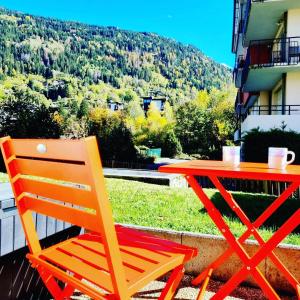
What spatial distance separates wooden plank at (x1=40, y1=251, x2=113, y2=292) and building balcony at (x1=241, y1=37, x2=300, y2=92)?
14221mm

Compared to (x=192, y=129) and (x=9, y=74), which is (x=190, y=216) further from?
(x=9, y=74)

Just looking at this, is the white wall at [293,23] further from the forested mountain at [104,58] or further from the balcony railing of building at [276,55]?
the forested mountain at [104,58]

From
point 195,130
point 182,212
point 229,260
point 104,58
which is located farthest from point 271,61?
point 104,58

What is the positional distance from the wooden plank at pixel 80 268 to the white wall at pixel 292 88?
1474 centimetres

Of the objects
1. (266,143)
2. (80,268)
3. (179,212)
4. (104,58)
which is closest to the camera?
(80,268)

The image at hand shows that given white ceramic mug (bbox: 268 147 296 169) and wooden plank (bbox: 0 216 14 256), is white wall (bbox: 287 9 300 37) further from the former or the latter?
wooden plank (bbox: 0 216 14 256)

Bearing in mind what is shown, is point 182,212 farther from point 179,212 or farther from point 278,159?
point 278,159

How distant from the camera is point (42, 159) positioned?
1.66 metres

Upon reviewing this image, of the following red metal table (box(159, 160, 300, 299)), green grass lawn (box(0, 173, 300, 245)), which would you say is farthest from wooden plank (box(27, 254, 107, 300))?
green grass lawn (box(0, 173, 300, 245))

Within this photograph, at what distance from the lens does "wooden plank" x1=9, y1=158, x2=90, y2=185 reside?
1.41 meters

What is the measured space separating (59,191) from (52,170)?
118 mm

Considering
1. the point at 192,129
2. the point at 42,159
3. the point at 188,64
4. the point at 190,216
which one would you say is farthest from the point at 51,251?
the point at 188,64

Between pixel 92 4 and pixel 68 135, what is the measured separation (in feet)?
596

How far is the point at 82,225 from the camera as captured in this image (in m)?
1.52
